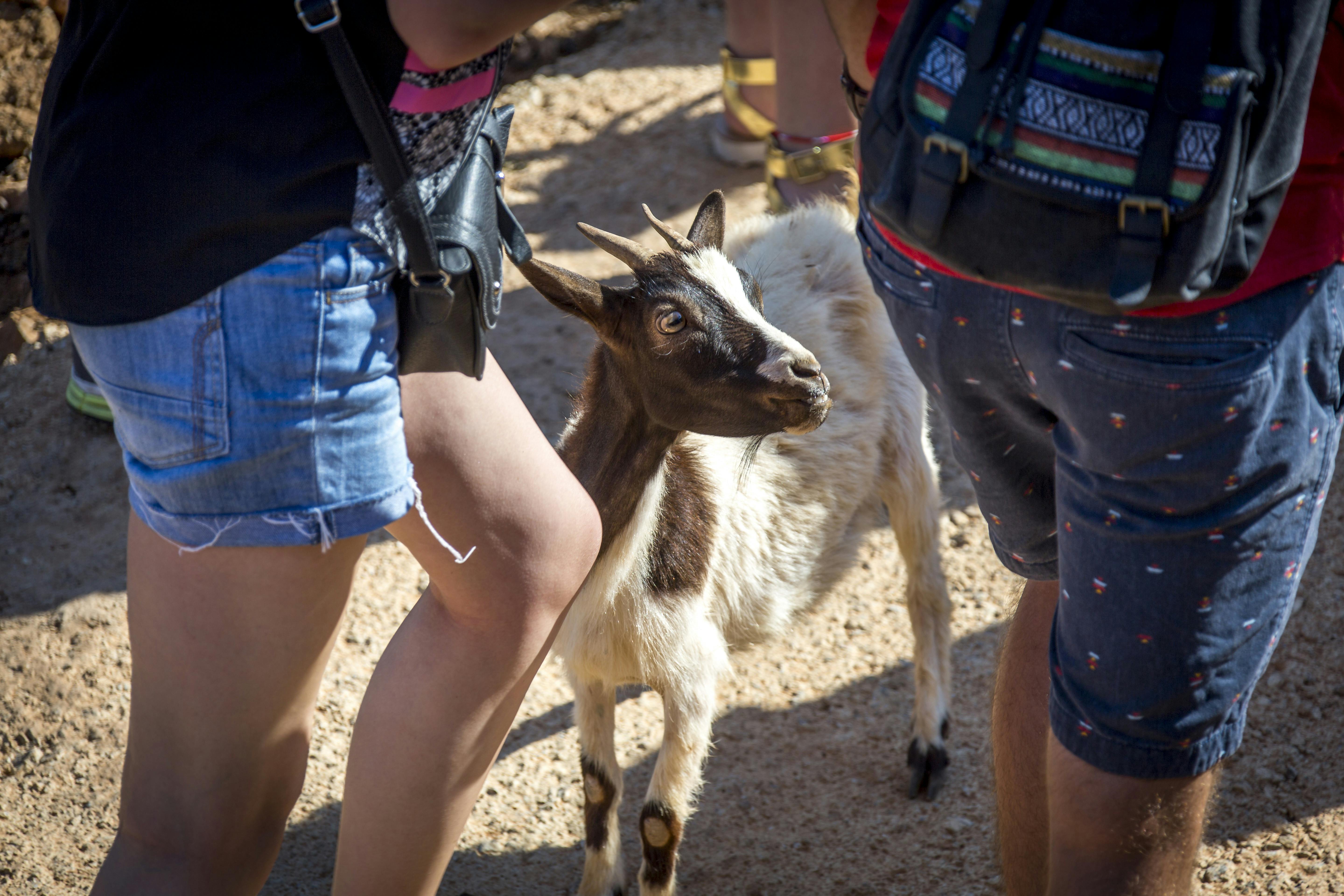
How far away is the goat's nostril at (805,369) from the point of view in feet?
7.54

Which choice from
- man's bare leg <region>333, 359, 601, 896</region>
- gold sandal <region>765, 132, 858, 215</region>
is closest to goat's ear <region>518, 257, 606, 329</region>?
man's bare leg <region>333, 359, 601, 896</region>

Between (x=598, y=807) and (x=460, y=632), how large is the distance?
130cm

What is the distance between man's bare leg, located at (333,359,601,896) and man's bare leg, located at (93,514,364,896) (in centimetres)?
16

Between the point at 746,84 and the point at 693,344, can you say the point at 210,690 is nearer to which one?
the point at 693,344

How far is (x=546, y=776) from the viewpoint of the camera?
3.14 m

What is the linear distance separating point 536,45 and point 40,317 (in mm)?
4166

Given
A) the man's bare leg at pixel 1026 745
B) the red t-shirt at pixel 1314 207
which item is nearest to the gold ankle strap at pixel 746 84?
the man's bare leg at pixel 1026 745

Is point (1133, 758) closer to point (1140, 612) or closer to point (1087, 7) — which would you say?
point (1140, 612)

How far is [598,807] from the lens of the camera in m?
2.69

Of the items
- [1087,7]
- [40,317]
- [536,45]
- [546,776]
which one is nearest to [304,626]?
[1087,7]

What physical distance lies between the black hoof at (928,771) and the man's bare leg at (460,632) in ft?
5.72

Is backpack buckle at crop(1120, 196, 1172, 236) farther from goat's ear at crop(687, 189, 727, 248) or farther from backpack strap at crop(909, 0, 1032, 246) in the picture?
goat's ear at crop(687, 189, 727, 248)

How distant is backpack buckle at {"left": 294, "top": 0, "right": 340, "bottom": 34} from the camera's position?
3.62ft

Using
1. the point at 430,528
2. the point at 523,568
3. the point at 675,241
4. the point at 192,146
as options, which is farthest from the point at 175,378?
the point at 675,241
